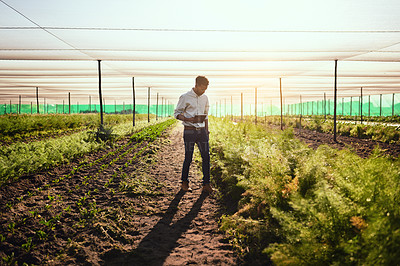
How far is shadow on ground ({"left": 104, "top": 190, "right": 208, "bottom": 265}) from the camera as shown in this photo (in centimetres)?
247

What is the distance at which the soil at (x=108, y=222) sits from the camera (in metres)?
2.52

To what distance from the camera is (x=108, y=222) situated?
3.25m

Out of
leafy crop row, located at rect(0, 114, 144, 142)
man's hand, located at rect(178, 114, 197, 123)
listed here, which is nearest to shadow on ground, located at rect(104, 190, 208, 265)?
man's hand, located at rect(178, 114, 197, 123)

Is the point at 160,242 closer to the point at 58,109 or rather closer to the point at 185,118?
the point at 185,118

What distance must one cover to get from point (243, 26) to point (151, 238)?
183 inches

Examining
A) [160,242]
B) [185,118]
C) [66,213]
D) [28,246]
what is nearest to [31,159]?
[66,213]

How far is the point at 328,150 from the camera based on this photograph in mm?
4312

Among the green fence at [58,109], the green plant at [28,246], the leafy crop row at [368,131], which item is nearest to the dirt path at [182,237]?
the green plant at [28,246]

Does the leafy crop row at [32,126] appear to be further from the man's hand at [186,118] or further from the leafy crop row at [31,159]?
the man's hand at [186,118]

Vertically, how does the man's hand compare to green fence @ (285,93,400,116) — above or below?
below

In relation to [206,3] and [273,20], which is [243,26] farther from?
[206,3]

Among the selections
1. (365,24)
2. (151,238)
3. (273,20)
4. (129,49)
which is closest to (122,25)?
(129,49)

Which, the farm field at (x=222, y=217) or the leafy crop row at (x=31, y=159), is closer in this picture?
the farm field at (x=222, y=217)

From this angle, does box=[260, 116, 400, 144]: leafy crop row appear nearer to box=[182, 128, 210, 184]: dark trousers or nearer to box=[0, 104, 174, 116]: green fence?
box=[182, 128, 210, 184]: dark trousers
